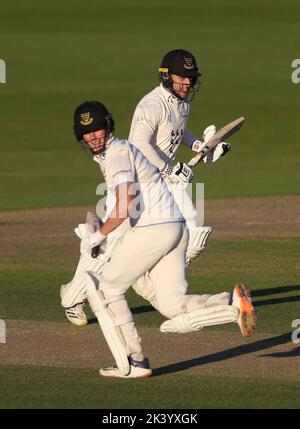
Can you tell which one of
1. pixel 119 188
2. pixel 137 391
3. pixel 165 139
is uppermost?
pixel 165 139

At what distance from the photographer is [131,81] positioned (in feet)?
124

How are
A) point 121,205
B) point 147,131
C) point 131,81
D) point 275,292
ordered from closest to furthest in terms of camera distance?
point 121,205
point 147,131
point 275,292
point 131,81

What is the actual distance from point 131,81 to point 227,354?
27.7 m

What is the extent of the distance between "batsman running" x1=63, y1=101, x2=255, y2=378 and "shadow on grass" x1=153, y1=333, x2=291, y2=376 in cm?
40

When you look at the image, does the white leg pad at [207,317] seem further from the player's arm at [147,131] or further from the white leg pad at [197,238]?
the white leg pad at [197,238]

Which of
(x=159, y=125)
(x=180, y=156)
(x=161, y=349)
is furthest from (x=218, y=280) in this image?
(x=180, y=156)

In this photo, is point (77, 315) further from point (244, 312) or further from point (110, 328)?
point (244, 312)

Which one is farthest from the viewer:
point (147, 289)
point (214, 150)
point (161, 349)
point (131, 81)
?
point (131, 81)

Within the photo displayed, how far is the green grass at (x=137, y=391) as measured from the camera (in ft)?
28.9

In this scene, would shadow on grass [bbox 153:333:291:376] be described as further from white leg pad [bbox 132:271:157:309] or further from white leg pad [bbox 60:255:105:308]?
white leg pad [bbox 60:255:105:308]

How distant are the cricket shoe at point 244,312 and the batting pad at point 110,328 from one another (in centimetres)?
86

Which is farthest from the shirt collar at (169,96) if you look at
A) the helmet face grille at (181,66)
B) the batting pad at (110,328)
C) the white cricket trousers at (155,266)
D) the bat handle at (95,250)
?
the batting pad at (110,328)
